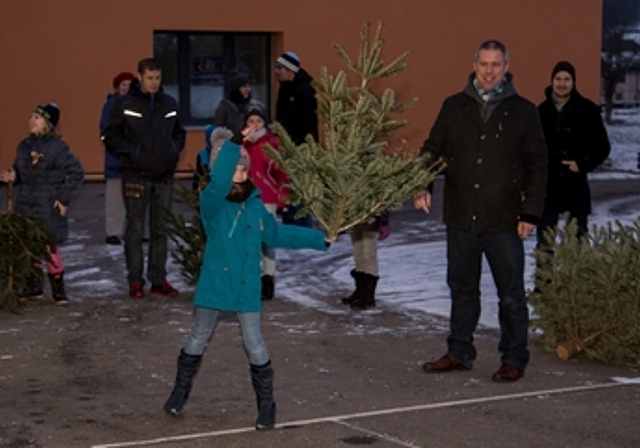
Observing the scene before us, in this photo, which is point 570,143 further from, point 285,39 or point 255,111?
point 285,39

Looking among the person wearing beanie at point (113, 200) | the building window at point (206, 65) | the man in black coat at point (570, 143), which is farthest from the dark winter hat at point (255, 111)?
the building window at point (206, 65)

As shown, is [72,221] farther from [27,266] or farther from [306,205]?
[306,205]

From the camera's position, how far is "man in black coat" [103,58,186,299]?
1159 centimetres

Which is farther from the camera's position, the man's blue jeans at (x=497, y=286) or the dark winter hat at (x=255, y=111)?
the dark winter hat at (x=255, y=111)

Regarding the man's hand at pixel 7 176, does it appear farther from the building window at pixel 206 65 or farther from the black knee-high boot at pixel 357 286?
the building window at pixel 206 65

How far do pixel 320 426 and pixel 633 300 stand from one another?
8.99ft

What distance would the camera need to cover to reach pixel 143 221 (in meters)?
11.8

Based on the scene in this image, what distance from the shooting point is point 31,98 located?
2159 cm

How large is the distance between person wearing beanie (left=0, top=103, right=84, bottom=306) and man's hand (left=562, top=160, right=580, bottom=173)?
384cm

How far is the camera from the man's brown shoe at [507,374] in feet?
28.3

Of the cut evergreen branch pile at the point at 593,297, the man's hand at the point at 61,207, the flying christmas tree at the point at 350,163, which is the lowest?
the cut evergreen branch pile at the point at 593,297

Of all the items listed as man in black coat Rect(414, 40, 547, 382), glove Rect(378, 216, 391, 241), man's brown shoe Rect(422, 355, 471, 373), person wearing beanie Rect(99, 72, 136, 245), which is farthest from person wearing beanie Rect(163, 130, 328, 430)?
person wearing beanie Rect(99, 72, 136, 245)

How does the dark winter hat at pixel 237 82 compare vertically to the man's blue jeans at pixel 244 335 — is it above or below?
above

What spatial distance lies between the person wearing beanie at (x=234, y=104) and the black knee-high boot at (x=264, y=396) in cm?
458
